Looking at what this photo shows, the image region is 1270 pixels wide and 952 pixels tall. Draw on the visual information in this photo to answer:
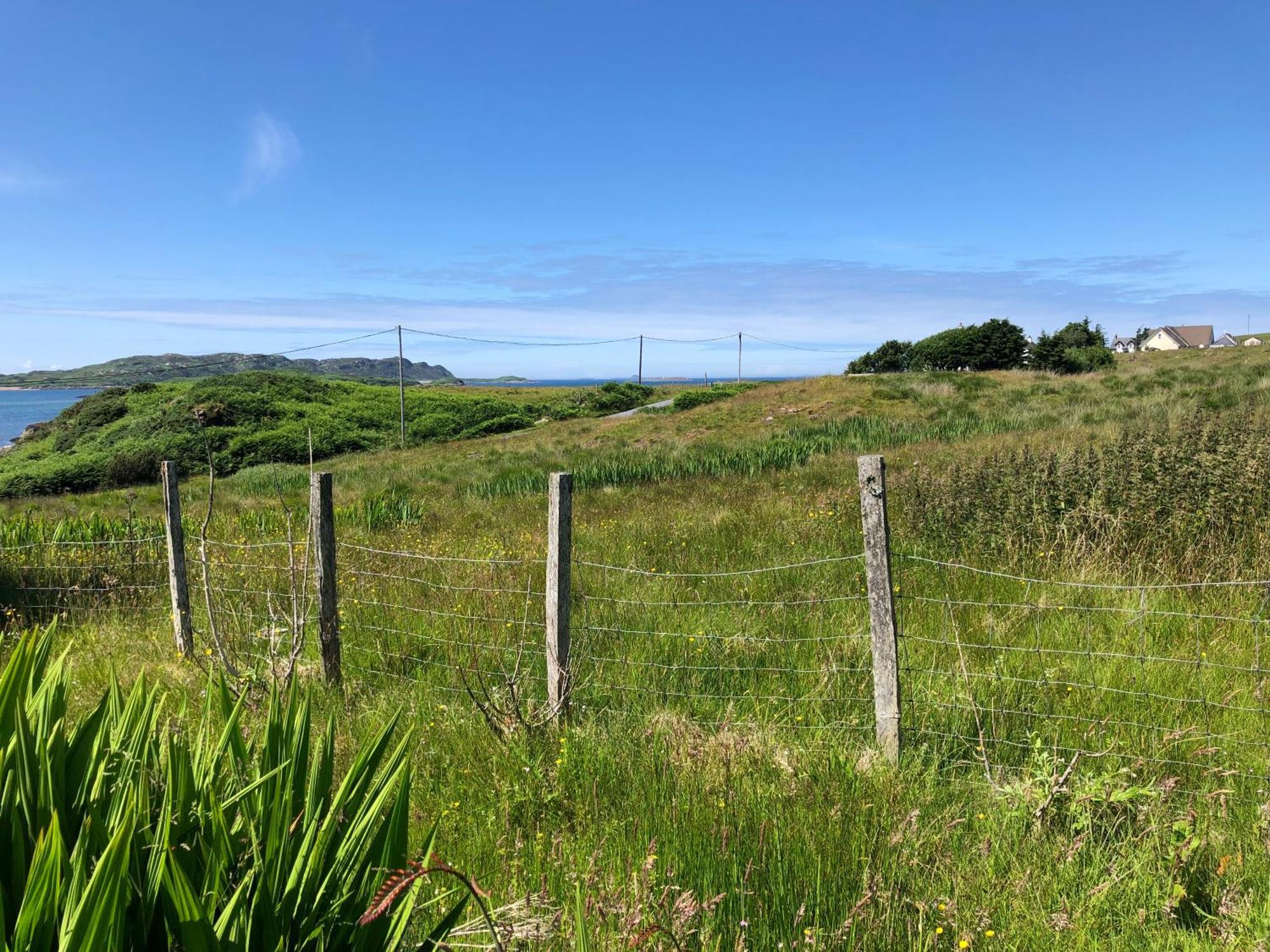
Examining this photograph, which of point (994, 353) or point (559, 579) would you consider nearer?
point (559, 579)

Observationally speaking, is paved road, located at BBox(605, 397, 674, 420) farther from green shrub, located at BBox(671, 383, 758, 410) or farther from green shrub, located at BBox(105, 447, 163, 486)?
green shrub, located at BBox(105, 447, 163, 486)

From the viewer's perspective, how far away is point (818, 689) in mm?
4664

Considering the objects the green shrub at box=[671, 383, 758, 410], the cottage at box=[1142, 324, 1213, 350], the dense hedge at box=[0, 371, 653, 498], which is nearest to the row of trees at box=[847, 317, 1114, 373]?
the green shrub at box=[671, 383, 758, 410]

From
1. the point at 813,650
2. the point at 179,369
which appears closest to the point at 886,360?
the point at 813,650

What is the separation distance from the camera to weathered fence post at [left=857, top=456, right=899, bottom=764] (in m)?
3.87

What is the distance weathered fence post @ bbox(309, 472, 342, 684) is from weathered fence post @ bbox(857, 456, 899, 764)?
3478mm

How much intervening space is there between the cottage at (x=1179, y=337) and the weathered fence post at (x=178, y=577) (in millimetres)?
127851

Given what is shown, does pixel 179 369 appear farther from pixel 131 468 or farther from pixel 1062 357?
pixel 1062 357

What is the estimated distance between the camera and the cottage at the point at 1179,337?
107 meters

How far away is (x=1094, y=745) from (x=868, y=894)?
2.40 meters

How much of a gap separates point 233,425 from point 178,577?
126ft

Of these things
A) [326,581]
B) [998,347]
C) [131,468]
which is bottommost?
[326,581]

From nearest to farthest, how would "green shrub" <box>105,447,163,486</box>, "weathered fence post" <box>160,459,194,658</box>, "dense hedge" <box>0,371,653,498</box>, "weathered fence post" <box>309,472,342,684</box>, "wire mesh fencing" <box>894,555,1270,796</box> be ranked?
"wire mesh fencing" <box>894,555,1270,796</box>
"weathered fence post" <box>309,472,342,684</box>
"weathered fence post" <box>160,459,194,658</box>
"green shrub" <box>105,447,163,486</box>
"dense hedge" <box>0,371,653,498</box>

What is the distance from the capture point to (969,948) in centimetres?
254
